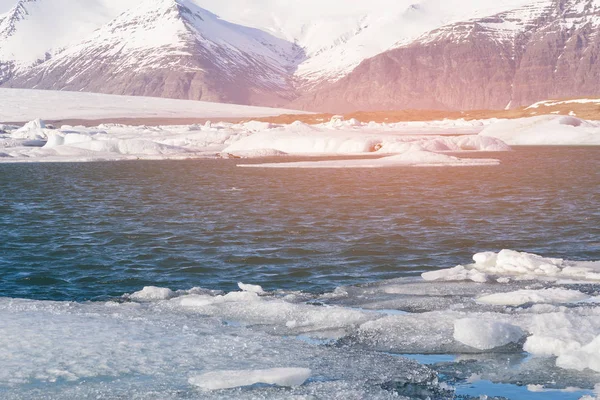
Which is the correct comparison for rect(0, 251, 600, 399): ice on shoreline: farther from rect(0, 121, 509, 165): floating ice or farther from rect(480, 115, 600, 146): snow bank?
rect(480, 115, 600, 146): snow bank

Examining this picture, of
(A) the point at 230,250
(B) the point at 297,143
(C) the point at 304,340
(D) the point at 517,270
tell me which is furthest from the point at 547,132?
(C) the point at 304,340

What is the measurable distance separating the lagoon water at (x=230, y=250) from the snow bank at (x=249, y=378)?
10cm

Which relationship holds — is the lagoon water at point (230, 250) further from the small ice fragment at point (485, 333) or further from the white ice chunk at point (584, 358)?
the small ice fragment at point (485, 333)

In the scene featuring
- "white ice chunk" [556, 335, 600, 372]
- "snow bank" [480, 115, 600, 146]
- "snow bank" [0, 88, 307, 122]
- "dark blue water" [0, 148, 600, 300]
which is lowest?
"dark blue water" [0, 148, 600, 300]

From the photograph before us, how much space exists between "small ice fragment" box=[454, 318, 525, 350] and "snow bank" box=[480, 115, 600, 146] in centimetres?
5702

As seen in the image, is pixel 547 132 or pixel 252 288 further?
pixel 547 132

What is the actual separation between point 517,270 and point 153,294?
18.2ft

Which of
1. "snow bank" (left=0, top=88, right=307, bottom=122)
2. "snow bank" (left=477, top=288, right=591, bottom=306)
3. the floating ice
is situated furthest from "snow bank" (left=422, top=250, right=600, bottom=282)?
"snow bank" (left=0, top=88, right=307, bottom=122)

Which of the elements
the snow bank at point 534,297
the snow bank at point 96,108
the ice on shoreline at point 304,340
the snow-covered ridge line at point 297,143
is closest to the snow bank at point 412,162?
the snow-covered ridge line at point 297,143

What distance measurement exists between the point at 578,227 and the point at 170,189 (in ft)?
62.1

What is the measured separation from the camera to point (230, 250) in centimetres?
1566

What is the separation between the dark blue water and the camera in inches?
525

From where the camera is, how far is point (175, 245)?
16.5 meters

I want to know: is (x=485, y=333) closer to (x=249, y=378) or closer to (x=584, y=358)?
(x=584, y=358)
